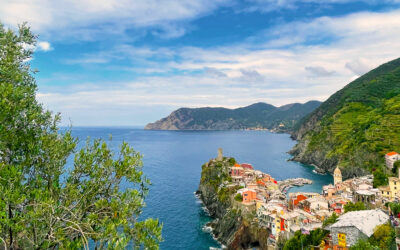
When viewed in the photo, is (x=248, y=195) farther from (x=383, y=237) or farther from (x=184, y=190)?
(x=184, y=190)

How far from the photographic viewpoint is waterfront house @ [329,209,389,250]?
28344 millimetres

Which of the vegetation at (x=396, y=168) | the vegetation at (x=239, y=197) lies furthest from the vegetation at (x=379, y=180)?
the vegetation at (x=239, y=197)

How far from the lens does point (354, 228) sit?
28.5 metres

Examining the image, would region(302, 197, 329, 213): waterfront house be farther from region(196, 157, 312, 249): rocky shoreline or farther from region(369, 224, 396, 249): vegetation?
region(369, 224, 396, 249): vegetation

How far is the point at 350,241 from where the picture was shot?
28.5m

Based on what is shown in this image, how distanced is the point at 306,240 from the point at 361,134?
248 feet

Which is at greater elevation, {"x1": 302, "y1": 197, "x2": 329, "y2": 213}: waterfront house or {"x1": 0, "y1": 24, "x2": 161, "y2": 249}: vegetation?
{"x1": 0, "y1": 24, "x2": 161, "y2": 249}: vegetation

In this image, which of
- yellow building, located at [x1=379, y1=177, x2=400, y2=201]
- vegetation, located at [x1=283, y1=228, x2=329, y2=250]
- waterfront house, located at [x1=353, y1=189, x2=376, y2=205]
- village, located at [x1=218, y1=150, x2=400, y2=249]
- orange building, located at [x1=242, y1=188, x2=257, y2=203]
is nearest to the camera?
village, located at [x1=218, y1=150, x2=400, y2=249]

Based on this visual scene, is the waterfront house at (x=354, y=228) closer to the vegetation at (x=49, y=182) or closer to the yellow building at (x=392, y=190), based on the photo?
the yellow building at (x=392, y=190)

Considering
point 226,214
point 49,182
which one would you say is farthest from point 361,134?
point 49,182

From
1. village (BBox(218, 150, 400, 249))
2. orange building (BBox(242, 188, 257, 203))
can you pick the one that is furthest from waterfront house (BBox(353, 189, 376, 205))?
orange building (BBox(242, 188, 257, 203))

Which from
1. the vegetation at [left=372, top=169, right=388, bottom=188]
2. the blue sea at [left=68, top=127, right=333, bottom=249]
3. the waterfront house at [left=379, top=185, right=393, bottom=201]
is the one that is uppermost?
the vegetation at [left=372, top=169, right=388, bottom=188]

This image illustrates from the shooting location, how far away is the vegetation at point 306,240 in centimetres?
3117

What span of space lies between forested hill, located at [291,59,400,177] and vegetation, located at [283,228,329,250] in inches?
1957
